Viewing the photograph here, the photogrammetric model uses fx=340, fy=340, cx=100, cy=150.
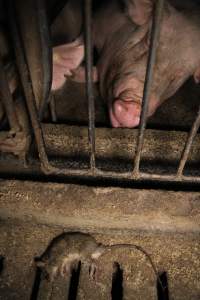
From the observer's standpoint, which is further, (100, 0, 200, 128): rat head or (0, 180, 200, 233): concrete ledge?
(100, 0, 200, 128): rat head

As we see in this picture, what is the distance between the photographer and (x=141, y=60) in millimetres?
2314

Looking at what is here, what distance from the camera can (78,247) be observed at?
165 centimetres

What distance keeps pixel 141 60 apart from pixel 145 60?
0.03m

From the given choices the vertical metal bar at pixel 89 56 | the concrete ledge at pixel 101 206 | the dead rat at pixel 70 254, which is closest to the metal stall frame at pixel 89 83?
the vertical metal bar at pixel 89 56

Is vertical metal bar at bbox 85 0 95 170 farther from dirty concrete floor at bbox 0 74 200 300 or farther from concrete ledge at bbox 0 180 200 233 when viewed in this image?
dirty concrete floor at bbox 0 74 200 300

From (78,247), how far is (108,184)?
41 centimetres

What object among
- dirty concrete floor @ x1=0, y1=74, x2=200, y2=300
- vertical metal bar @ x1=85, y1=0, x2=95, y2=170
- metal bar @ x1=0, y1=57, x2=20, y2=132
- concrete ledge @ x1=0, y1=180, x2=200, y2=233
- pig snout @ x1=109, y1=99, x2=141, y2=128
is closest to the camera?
vertical metal bar @ x1=85, y1=0, x2=95, y2=170

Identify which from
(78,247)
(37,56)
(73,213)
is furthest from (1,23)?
(78,247)

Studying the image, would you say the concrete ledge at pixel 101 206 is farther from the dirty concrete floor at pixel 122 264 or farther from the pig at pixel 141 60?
the pig at pixel 141 60

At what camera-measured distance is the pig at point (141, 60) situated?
2.19 metres

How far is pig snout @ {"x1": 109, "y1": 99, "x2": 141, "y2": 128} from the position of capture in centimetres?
212

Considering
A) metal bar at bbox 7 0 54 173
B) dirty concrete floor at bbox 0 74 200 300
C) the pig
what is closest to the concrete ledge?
dirty concrete floor at bbox 0 74 200 300

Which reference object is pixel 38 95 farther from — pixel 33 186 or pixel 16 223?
pixel 16 223

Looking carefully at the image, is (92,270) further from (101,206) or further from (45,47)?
(45,47)
